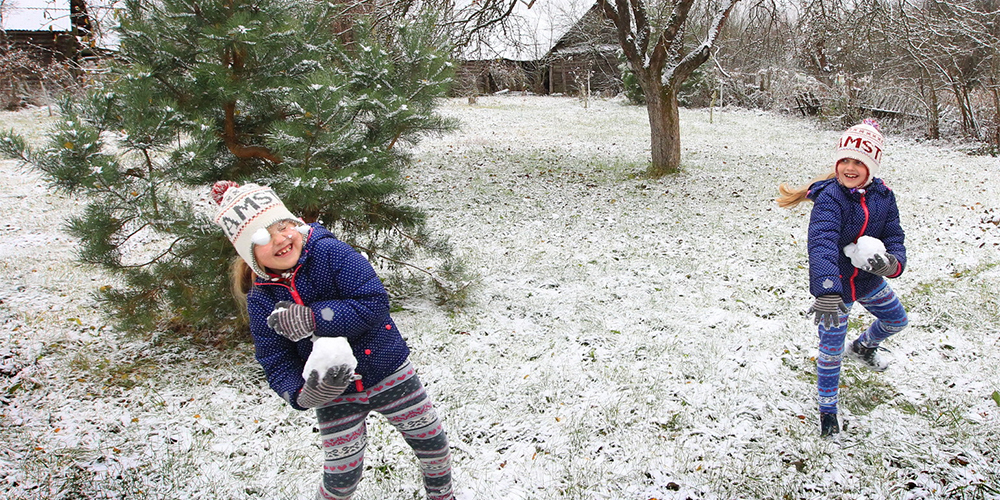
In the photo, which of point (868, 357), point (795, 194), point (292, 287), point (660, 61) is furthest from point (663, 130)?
point (292, 287)

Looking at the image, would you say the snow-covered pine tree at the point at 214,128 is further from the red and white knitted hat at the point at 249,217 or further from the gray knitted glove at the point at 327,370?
the gray knitted glove at the point at 327,370

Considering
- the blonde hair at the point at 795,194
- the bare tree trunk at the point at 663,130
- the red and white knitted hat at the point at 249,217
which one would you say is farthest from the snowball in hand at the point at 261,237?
the bare tree trunk at the point at 663,130

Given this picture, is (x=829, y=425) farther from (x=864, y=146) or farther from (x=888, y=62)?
(x=888, y=62)

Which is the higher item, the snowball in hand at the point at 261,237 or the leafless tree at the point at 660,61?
the leafless tree at the point at 660,61

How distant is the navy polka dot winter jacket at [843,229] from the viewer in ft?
9.36

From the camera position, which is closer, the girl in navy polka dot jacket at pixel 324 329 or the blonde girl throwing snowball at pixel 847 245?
the girl in navy polka dot jacket at pixel 324 329

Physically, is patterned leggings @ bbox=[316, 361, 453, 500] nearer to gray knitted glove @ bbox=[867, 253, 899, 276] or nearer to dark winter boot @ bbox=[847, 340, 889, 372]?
gray knitted glove @ bbox=[867, 253, 899, 276]

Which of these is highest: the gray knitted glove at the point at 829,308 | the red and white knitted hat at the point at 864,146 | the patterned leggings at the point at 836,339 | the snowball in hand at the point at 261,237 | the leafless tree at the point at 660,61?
the leafless tree at the point at 660,61

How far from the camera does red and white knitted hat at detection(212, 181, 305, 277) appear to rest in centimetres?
205

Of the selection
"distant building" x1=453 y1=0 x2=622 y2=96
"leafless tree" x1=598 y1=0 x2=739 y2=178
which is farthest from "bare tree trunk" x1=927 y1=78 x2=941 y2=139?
"distant building" x1=453 y1=0 x2=622 y2=96

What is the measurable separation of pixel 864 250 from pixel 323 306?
101 inches

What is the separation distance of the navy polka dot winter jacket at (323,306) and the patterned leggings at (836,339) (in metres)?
2.28

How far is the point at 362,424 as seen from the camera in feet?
7.82

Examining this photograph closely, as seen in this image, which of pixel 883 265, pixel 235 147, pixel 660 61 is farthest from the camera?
pixel 660 61
